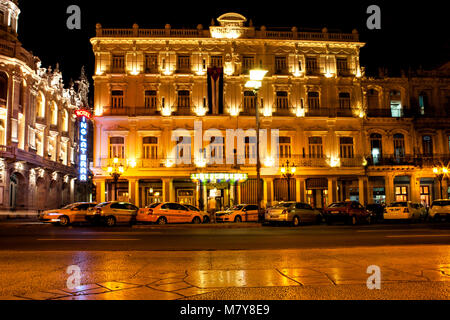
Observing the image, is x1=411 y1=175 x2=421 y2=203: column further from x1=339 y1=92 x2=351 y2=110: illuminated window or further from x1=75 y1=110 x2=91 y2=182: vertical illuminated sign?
x1=75 y1=110 x2=91 y2=182: vertical illuminated sign

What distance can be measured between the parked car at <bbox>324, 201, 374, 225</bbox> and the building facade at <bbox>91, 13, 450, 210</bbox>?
32.7 feet

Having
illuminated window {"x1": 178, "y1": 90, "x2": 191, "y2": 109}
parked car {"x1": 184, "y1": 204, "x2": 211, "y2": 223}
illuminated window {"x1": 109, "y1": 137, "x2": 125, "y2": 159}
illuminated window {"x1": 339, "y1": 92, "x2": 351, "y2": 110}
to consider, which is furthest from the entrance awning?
illuminated window {"x1": 339, "y1": 92, "x2": 351, "y2": 110}

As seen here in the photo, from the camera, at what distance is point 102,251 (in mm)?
9844

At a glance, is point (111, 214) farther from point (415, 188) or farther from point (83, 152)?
point (415, 188)

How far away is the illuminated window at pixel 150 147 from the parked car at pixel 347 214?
1673cm

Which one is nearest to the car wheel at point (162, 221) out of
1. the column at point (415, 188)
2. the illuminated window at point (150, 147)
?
the illuminated window at point (150, 147)

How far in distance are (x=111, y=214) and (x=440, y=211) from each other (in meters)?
21.5

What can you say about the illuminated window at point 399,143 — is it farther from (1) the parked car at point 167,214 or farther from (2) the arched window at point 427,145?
(1) the parked car at point 167,214

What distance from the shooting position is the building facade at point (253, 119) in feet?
110

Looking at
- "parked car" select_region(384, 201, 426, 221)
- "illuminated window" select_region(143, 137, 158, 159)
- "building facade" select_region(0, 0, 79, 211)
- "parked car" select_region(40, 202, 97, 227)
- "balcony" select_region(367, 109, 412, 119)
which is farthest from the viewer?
"balcony" select_region(367, 109, 412, 119)

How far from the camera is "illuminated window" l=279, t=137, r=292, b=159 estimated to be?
3488 centimetres

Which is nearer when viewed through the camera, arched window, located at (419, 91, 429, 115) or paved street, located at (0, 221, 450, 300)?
paved street, located at (0, 221, 450, 300)
